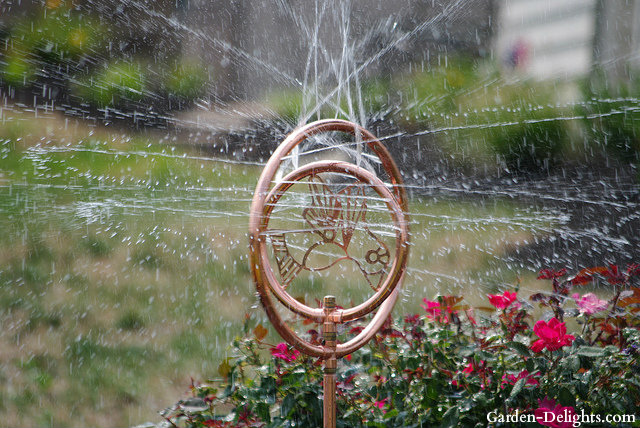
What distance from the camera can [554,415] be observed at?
0.95 metres

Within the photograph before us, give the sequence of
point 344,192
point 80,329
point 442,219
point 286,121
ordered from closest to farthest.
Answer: point 344,192 < point 80,329 < point 286,121 < point 442,219

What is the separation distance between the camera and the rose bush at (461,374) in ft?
3.34

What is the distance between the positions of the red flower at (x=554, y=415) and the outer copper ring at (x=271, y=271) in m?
0.27

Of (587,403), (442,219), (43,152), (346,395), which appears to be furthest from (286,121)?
(587,403)

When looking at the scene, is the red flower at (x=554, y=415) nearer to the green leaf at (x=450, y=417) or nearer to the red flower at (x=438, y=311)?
the green leaf at (x=450, y=417)

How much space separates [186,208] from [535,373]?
7.60 feet

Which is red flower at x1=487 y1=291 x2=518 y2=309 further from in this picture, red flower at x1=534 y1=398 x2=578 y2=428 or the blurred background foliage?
the blurred background foliage

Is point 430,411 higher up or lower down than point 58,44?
lower down

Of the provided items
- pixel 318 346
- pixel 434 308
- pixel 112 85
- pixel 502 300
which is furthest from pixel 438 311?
pixel 112 85

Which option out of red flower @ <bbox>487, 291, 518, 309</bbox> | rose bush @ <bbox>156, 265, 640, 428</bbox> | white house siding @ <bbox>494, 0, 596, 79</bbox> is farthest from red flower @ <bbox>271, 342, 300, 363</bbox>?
white house siding @ <bbox>494, 0, 596, 79</bbox>

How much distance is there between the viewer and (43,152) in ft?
9.84

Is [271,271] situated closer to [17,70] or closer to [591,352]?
[591,352]

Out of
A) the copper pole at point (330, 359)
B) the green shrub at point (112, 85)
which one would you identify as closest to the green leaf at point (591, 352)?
the copper pole at point (330, 359)

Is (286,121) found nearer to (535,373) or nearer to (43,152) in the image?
(43,152)
